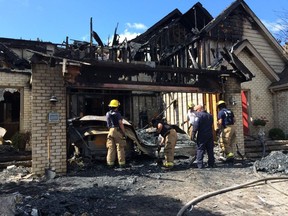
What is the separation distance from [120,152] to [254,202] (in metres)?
3.92

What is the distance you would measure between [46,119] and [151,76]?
11.4 ft

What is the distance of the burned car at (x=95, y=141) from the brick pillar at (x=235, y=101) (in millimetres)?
2062

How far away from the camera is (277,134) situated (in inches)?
584

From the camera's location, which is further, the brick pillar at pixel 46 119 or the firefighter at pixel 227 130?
the firefighter at pixel 227 130

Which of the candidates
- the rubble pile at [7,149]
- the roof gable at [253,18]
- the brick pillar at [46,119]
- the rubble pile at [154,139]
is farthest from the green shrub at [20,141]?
the roof gable at [253,18]

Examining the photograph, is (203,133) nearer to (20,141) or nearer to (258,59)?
(20,141)

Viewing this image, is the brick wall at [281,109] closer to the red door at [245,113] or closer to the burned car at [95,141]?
the red door at [245,113]

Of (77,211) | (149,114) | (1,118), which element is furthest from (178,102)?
(77,211)

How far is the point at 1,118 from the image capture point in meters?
17.1

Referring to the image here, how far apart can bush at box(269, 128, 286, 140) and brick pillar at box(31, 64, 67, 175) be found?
1072 cm

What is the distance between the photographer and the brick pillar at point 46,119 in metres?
7.84

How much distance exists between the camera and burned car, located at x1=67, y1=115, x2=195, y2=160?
9.10m

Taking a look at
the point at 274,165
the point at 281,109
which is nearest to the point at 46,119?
the point at 274,165

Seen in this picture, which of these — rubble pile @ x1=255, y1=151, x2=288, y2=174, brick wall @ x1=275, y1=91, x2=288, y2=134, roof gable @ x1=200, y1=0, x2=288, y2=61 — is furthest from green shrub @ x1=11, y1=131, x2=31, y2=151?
roof gable @ x1=200, y1=0, x2=288, y2=61
